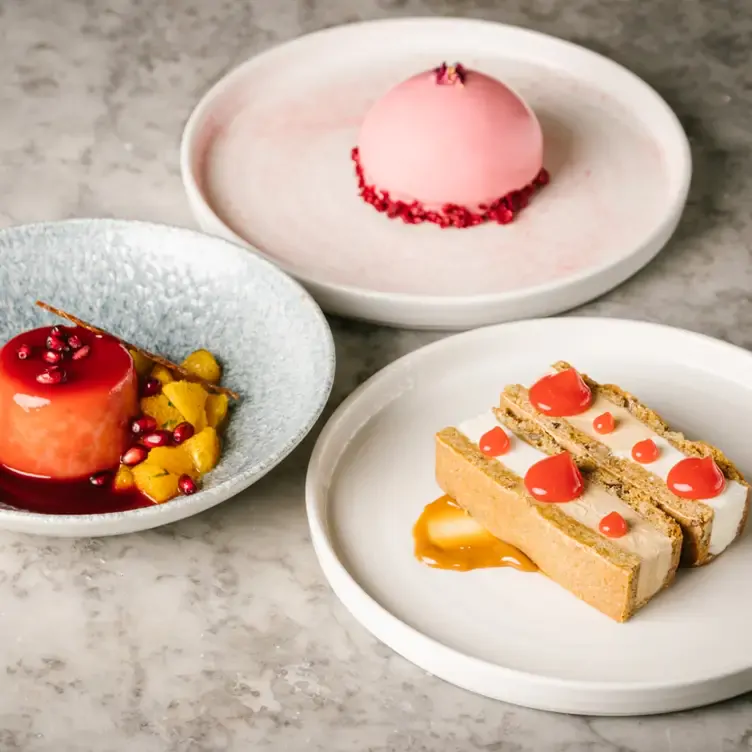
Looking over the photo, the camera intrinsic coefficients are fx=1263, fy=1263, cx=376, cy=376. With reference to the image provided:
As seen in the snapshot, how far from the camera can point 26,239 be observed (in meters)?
2.34

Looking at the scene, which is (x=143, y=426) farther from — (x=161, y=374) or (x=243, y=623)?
(x=243, y=623)

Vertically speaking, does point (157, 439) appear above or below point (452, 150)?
below

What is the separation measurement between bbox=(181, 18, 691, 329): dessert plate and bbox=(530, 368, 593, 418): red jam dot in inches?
15.1

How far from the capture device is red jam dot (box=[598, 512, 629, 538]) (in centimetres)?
179

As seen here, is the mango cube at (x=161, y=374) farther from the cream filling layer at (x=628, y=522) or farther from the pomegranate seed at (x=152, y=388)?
the cream filling layer at (x=628, y=522)

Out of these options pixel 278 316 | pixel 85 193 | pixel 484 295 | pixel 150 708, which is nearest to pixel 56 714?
pixel 150 708

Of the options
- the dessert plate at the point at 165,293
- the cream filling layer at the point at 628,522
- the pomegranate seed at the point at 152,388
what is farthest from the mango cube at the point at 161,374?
the cream filling layer at the point at 628,522

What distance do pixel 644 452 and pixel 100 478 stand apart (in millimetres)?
867

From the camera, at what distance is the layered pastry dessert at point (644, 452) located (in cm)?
185

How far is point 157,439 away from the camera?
206 cm

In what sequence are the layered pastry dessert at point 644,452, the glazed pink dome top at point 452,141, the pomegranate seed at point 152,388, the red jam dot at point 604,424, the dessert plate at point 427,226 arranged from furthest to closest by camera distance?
1. the glazed pink dome top at point 452,141
2. the dessert plate at point 427,226
3. the pomegranate seed at point 152,388
4. the red jam dot at point 604,424
5. the layered pastry dessert at point 644,452

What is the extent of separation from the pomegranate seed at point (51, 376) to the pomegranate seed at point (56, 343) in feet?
0.17

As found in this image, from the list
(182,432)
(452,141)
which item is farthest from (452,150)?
(182,432)

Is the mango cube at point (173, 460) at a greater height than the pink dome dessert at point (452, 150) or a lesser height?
lesser
